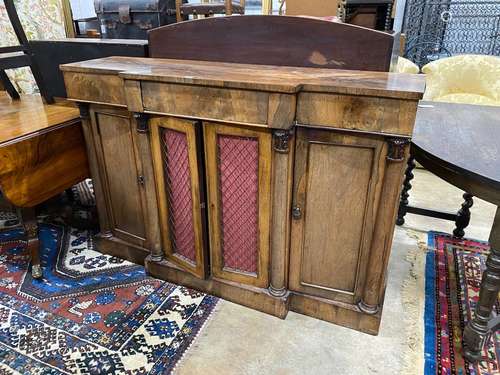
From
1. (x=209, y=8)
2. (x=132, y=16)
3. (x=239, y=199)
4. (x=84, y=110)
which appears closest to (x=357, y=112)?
(x=239, y=199)

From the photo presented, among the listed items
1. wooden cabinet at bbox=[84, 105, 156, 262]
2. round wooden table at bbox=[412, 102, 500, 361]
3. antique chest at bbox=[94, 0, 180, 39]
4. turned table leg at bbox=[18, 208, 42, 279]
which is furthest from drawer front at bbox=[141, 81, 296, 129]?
antique chest at bbox=[94, 0, 180, 39]

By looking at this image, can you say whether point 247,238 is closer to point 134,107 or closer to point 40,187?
→ point 134,107

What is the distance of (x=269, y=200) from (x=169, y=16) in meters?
2.76

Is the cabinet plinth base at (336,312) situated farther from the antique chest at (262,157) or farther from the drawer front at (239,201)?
the drawer front at (239,201)

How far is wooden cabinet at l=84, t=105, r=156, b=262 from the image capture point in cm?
165

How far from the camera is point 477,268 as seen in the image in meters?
1.91

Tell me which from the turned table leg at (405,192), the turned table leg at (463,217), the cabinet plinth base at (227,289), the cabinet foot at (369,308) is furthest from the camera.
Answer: the turned table leg at (405,192)

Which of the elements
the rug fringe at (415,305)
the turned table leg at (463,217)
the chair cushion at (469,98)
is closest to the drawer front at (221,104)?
the rug fringe at (415,305)

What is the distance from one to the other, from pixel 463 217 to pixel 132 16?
312cm

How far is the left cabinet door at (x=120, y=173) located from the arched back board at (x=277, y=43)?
406 mm

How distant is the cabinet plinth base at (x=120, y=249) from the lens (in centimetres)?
191

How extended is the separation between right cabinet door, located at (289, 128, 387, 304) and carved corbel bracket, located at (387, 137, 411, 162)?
0.03 meters

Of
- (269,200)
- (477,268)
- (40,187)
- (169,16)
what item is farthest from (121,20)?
(477,268)

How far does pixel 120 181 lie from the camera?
1.79 metres
